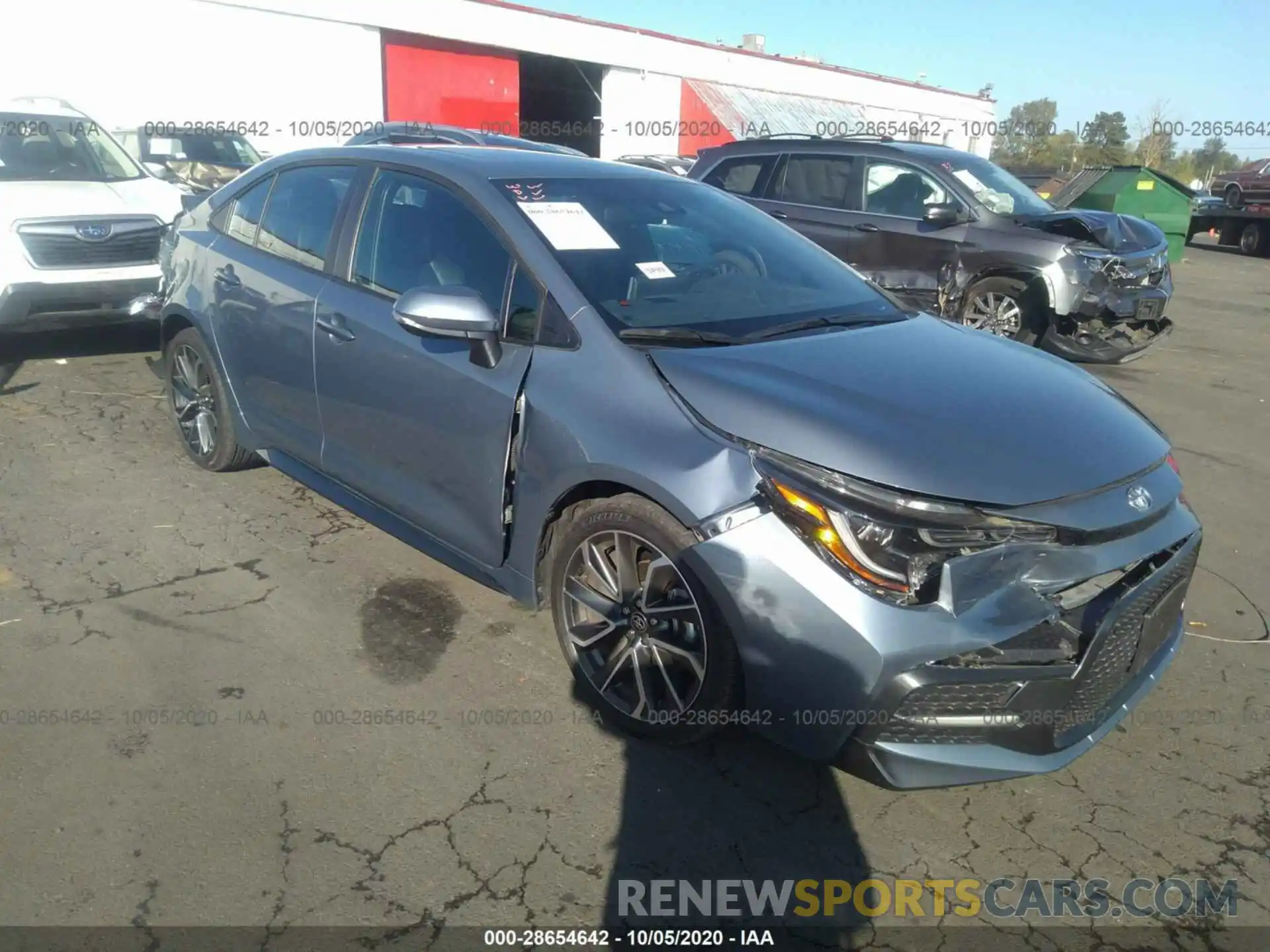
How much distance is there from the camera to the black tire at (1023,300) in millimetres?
7980

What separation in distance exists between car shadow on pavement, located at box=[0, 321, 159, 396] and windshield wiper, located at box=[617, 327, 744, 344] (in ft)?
18.6

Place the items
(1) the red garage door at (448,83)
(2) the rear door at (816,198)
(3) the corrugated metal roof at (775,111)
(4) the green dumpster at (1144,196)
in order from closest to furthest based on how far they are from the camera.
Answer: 1. (2) the rear door at (816,198)
2. (4) the green dumpster at (1144,196)
3. (1) the red garage door at (448,83)
4. (3) the corrugated metal roof at (775,111)

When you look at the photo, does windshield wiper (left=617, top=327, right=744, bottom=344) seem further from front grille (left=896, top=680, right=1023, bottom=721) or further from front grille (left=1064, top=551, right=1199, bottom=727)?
front grille (left=1064, top=551, right=1199, bottom=727)

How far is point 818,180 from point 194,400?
6.10 meters

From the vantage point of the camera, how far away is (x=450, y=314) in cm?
308

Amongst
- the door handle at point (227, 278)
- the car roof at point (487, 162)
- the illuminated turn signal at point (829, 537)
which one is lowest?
the illuminated turn signal at point (829, 537)

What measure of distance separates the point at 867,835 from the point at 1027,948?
19.3 inches

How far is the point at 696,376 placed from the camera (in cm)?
285

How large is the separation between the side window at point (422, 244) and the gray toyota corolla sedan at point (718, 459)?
0.01 meters

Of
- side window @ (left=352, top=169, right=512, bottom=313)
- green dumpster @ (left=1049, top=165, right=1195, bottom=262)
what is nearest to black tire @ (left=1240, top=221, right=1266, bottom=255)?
green dumpster @ (left=1049, top=165, right=1195, bottom=262)

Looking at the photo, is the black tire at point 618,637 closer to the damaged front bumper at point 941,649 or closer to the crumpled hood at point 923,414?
the damaged front bumper at point 941,649

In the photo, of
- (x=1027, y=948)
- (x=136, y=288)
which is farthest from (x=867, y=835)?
(x=136, y=288)

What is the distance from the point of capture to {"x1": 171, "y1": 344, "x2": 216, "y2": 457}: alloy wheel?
4.93 meters

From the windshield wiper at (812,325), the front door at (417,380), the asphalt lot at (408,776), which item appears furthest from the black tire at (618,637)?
the windshield wiper at (812,325)
